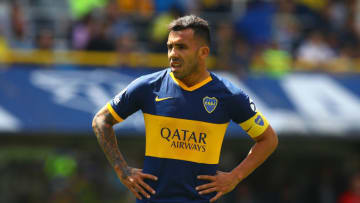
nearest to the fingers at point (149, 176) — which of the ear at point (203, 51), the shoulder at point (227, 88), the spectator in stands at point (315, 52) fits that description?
the shoulder at point (227, 88)

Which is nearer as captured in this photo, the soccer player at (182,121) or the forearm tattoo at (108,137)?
the soccer player at (182,121)

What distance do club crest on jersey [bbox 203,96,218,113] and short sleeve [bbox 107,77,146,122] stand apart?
466 mm

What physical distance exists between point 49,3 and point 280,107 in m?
4.78

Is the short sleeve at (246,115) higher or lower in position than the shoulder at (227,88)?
lower

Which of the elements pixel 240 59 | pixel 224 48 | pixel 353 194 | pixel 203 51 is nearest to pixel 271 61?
pixel 240 59

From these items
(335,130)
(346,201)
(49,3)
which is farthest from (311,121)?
(49,3)

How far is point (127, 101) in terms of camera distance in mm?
5578

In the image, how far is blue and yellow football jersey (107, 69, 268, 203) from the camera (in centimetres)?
548

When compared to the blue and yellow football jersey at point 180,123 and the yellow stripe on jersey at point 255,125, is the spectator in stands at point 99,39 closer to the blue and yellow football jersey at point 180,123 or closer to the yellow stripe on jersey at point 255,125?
the blue and yellow football jersey at point 180,123

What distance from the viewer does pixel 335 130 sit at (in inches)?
478

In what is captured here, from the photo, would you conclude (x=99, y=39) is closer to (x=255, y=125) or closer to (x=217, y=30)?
(x=217, y=30)

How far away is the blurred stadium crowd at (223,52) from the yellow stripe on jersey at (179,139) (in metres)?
6.66

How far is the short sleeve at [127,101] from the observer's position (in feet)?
18.2

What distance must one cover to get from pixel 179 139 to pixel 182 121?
0.44 ft
